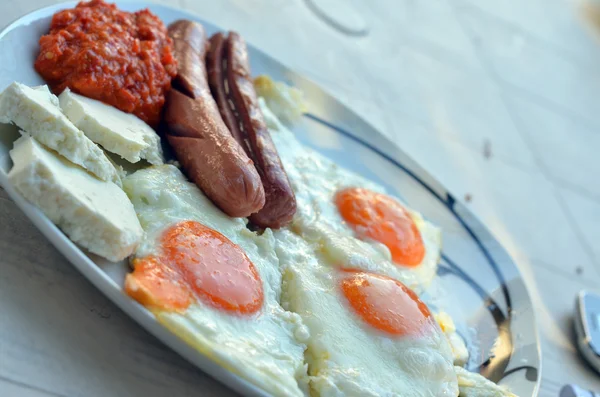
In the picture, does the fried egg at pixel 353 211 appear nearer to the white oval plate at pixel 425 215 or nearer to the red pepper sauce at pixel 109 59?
the white oval plate at pixel 425 215

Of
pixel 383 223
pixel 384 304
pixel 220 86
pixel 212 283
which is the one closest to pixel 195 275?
pixel 212 283

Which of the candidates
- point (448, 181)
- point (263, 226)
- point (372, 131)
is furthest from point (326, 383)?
point (448, 181)

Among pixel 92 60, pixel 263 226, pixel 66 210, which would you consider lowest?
pixel 263 226

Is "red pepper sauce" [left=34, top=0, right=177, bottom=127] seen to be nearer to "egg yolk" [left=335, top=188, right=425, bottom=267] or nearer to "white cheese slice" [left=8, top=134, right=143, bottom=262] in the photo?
"white cheese slice" [left=8, top=134, right=143, bottom=262]

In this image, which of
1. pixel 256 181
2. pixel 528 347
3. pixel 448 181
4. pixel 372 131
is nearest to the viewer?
A: pixel 256 181

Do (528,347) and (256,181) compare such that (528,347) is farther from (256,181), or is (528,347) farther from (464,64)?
(464,64)

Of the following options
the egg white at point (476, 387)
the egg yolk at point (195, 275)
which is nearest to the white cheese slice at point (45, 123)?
the egg yolk at point (195, 275)
